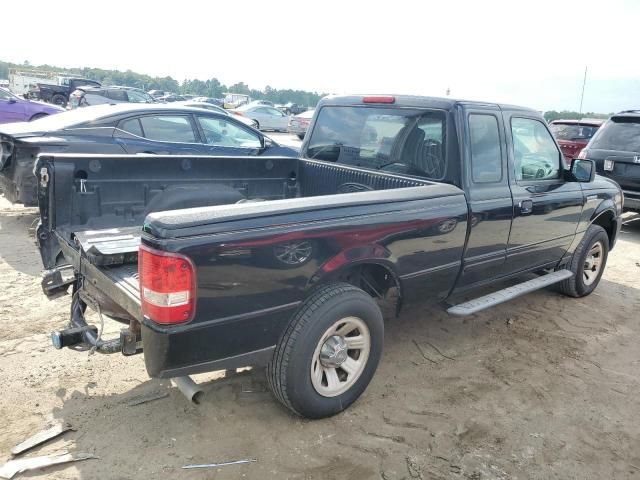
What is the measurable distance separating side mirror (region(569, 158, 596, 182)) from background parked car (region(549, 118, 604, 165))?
8205mm

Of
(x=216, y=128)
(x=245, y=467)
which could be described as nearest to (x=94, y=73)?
(x=216, y=128)

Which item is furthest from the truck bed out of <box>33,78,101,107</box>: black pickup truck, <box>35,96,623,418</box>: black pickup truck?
<box>33,78,101,107</box>: black pickup truck

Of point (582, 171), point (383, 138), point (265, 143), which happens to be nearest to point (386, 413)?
point (383, 138)

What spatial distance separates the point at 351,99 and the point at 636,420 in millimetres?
3135

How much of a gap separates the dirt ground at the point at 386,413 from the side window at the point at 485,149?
1425 millimetres

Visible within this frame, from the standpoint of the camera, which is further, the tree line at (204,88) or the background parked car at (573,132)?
the tree line at (204,88)

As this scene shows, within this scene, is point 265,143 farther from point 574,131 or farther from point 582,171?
point 574,131

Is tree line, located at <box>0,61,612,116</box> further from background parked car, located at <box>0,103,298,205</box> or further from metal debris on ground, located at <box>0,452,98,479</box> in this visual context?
metal debris on ground, located at <box>0,452,98,479</box>

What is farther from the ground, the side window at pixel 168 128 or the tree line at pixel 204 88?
the tree line at pixel 204 88

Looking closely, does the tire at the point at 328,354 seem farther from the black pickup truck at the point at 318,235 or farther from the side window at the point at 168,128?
the side window at the point at 168,128

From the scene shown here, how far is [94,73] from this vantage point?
84.7 metres

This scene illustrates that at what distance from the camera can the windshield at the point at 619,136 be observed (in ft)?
26.3

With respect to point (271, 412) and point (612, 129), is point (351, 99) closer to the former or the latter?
point (271, 412)

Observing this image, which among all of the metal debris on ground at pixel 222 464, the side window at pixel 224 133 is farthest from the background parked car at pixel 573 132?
the metal debris on ground at pixel 222 464
